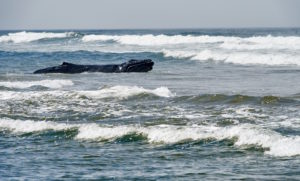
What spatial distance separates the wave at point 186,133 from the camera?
44.0 ft

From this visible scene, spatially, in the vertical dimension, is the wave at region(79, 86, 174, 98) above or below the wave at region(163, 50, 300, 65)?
above

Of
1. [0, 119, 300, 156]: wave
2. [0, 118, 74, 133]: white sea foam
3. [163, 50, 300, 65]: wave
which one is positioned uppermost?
[0, 119, 300, 156]: wave

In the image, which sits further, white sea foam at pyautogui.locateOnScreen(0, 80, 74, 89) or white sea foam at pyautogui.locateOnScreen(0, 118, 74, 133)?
white sea foam at pyautogui.locateOnScreen(0, 80, 74, 89)

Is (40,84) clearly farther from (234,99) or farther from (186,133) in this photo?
(186,133)

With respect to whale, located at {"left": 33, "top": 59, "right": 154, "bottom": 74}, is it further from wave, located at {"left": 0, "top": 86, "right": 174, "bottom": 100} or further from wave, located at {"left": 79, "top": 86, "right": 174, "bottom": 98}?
wave, located at {"left": 79, "top": 86, "right": 174, "bottom": 98}

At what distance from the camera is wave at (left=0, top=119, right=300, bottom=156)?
1342 centimetres

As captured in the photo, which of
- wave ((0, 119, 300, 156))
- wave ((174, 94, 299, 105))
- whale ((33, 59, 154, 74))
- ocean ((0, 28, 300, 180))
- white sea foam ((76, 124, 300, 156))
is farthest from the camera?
whale ((33, 59, 154, 74))

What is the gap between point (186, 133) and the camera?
15.0 meters

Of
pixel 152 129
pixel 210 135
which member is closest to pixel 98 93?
pixel 152 129

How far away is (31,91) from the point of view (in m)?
25.0

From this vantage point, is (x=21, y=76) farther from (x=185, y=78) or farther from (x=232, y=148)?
(x=232, y=148)

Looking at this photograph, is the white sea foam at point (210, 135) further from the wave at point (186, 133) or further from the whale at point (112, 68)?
the whale at point (112, 68)

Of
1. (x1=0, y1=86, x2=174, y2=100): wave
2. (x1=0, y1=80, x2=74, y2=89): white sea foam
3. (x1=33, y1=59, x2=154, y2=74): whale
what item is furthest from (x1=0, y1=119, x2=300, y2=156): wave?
(x1=33, y1=59, x2=154, y2=74): whale

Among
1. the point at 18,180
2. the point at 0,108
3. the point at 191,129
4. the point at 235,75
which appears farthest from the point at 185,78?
the point at 18,180
